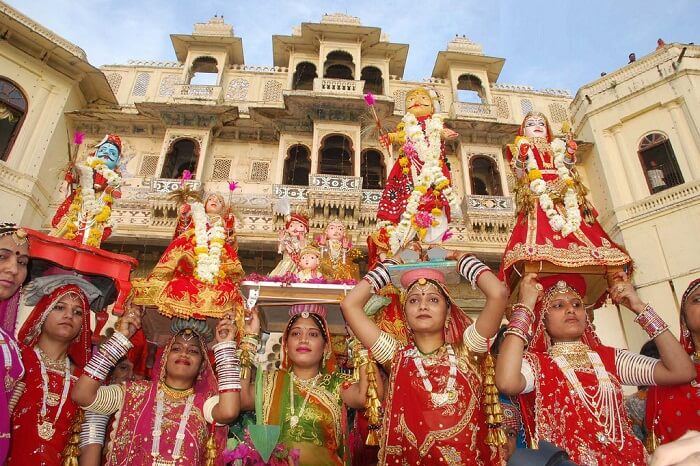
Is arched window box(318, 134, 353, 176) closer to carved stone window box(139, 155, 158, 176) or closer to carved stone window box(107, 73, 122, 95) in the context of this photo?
carved stone window box(139, 155, 158, 176)

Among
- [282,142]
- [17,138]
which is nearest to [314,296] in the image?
[282,142]

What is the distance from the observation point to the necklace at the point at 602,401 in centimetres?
283

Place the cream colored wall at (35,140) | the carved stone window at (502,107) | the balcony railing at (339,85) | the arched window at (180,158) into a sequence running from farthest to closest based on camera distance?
the carved stone window at (502,107) < the balcony railing at (339,85) < the arched window at (180,158) < the cream colored wall at (35,140)

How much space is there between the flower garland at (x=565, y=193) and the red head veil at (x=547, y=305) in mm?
473

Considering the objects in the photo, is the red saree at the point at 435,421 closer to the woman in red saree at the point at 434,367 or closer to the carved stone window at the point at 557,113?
the woman in red saree at the point at 434,367

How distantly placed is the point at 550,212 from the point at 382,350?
2263 millimetres

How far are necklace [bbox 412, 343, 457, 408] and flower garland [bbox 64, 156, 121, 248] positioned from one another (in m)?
4.06

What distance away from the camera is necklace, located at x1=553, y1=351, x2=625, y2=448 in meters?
2.83

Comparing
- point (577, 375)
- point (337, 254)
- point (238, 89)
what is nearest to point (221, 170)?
point (238, 89)

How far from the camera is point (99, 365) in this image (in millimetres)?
3104

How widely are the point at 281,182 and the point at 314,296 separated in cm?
640

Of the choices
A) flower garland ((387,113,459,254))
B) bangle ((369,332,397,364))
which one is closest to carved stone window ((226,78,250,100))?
flower garland ((387,113,459,254))

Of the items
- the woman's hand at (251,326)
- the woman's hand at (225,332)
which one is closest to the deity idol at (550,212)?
the woman's hand at (251,326)

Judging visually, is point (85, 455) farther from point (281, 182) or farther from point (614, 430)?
point (281, 182)
